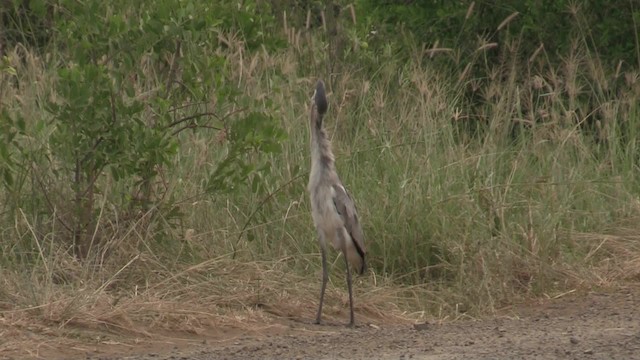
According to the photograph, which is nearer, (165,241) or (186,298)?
(186,298)

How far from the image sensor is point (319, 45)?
1159 centimetres

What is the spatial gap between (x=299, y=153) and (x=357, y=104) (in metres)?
1.27

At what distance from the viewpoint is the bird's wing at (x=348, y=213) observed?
24.9 ft

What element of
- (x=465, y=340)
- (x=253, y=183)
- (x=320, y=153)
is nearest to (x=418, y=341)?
(x=465, y=340)

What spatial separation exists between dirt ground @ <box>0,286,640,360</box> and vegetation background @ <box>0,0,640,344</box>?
256 mm

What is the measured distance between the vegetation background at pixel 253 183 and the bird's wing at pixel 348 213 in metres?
0.49

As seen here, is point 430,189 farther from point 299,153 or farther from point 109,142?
point 109,142

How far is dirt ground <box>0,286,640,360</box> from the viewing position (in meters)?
6.34

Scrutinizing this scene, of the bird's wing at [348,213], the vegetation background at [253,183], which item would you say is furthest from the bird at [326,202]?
the vegetation background at [253,183]

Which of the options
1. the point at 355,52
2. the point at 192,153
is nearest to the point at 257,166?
the point at 192,153

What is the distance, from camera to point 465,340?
6758mm

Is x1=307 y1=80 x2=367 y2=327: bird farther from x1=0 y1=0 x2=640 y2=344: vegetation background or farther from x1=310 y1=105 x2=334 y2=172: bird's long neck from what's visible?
x1=0 y1=0 x2=640 y2=344: vegetation background

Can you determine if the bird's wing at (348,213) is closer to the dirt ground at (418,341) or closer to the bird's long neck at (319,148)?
→ the bird's long neck at (319,148)

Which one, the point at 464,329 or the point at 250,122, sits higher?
the point at 250,122
